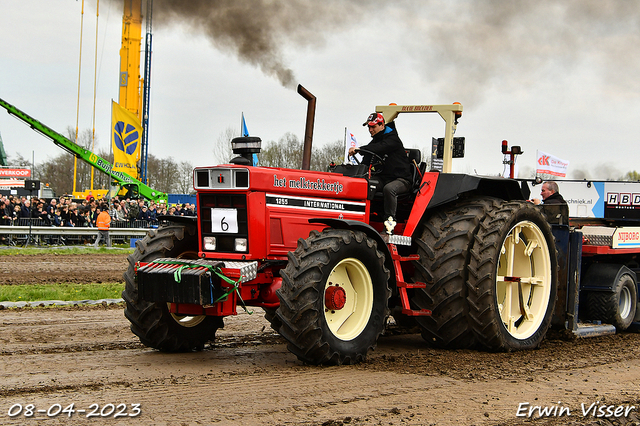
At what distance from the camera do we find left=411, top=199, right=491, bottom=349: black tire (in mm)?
7094

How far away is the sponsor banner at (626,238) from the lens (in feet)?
30.9

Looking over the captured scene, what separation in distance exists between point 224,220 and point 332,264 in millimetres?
1273

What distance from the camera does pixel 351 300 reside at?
6.61 meters

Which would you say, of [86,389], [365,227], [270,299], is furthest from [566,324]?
[86,389]

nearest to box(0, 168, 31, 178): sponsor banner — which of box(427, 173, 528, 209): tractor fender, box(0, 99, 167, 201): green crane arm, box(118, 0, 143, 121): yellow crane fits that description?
box(118, 0, 143, 121): yellow crane

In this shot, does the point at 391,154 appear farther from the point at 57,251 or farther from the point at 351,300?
the point at 57,251

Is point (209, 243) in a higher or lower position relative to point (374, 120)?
lower

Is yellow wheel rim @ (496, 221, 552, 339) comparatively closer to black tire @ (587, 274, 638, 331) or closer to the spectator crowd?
black tire @ (587, 274, 638, 331)

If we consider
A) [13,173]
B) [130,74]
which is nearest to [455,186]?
[130,74]

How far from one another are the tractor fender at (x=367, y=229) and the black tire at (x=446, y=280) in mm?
472

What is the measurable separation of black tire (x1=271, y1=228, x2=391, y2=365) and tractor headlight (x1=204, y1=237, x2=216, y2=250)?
1.12 meters

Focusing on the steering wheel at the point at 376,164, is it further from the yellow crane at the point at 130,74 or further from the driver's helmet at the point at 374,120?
the yellow crane at the point at 130,74

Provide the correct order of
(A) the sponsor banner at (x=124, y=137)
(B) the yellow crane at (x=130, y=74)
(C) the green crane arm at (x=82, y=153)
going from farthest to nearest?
(B) the yellow crane at (x=130, y=74) < (A) the sponsor banner at (x=124, y=137) < (C) the green crane arm at (x=82, y=153)

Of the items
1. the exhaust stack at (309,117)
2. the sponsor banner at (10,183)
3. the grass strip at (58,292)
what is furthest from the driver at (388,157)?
the sponsor banner at (10,183)
